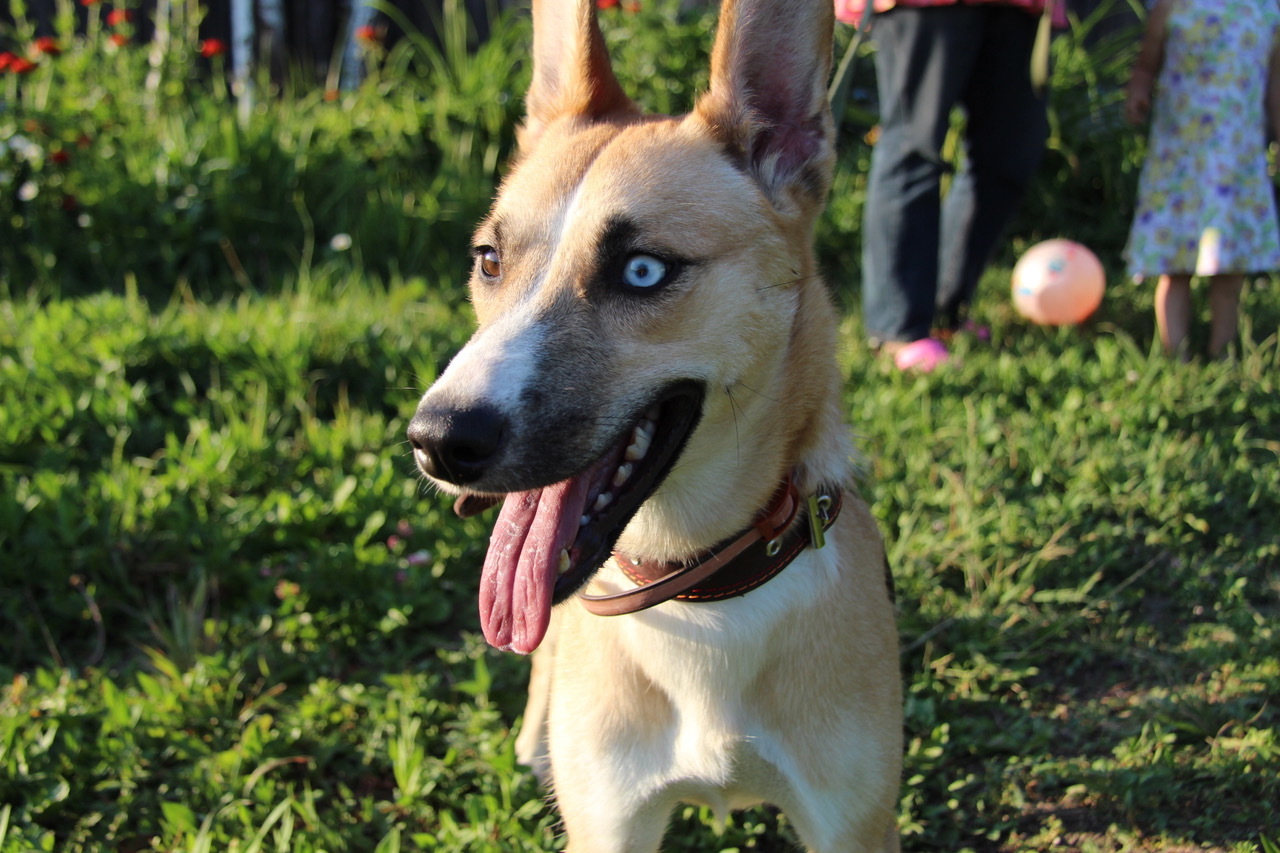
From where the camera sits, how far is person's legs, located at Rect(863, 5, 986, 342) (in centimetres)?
419

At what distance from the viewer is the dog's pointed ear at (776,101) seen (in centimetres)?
202

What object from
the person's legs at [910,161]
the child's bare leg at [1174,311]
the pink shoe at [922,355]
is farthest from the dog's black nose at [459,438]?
the child's bare leg at [1174,311]

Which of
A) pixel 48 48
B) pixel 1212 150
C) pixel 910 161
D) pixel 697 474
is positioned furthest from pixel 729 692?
pixel 48 48

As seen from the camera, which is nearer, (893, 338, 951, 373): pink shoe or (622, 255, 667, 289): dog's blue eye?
(622, 255, 667, 289): dog's blue eye

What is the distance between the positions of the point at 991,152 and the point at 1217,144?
3.33 feet

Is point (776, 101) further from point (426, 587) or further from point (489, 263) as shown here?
point (426, 587)

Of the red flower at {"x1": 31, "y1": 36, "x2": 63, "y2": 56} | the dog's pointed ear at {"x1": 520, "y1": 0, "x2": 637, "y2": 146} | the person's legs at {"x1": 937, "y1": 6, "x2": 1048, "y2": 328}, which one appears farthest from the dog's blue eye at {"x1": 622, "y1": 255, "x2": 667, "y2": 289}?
the red flower at {"x1": 31, "y1": 36, "x2": 63, "y2": 56}

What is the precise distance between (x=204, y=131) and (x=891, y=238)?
14.6ft

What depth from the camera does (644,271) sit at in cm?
187

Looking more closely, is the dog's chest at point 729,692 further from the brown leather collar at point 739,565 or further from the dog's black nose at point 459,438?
the dog's black nose at point 459,438

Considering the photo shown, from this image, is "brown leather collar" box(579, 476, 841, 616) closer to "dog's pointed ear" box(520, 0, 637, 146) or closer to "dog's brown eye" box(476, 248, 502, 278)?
"dog's brown eye" box(476, 248, 502, 278)

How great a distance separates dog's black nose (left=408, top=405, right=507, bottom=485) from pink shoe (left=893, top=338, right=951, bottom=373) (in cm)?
312

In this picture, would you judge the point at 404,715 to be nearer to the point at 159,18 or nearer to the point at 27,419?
the point at 27,419

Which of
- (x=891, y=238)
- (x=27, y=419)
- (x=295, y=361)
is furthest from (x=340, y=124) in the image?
(x=891, y=238)
